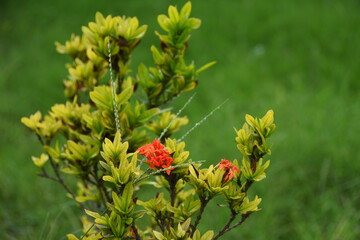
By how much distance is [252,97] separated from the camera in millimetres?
3877

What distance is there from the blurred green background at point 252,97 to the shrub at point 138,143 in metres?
0.38

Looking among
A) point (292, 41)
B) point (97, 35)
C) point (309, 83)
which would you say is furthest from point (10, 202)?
point (292, 41)

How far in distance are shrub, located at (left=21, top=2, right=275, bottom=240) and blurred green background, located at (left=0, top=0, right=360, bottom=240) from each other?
0.38 metres

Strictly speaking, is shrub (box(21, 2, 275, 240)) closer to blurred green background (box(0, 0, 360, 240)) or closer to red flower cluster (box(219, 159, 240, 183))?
red flower cluster (box(219, 159, 240, 183))

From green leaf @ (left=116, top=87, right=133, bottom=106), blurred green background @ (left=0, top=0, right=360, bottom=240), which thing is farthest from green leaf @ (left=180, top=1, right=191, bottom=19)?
blurred green background @ (left=0, top=0, right=360, bottom=240)

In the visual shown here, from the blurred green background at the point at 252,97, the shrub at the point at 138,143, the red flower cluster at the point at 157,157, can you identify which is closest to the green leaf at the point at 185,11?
the shrub at the point at 138,143

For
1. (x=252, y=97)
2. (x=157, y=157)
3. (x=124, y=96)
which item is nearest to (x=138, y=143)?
(x=124, y=96)

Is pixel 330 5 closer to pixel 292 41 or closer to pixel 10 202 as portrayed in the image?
pixel 292 41

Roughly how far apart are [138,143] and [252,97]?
246 centimetres

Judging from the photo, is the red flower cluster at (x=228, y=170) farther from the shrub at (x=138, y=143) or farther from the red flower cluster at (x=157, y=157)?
the red flower cluster at (x=157, y=157)

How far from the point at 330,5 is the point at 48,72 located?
10.4ft

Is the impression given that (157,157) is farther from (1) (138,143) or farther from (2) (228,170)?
(1) (138,143)

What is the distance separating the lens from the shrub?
1213 mm

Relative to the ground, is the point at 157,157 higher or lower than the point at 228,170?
higher
